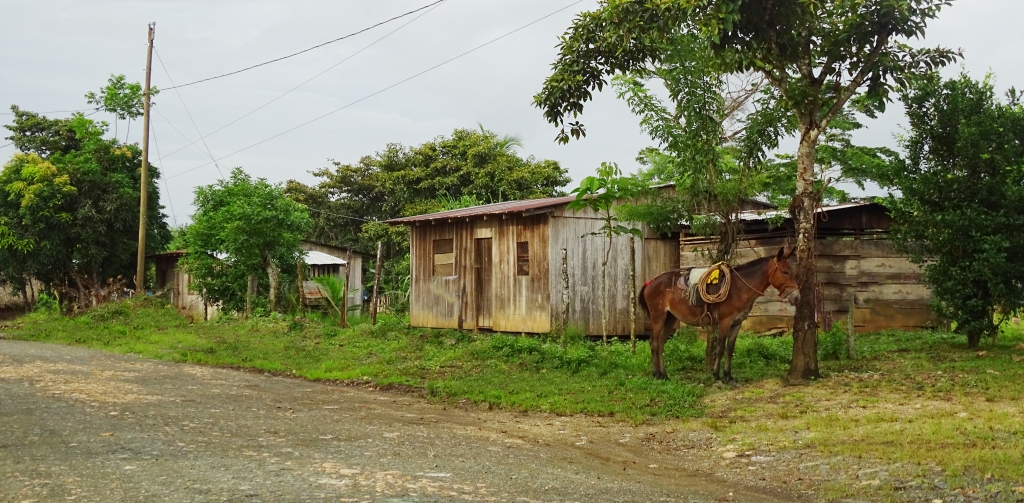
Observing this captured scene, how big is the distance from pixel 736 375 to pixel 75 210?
22969 mm

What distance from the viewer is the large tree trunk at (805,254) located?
10695mm

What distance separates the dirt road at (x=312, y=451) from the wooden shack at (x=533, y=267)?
6.42m

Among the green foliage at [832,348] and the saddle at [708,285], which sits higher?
the saddle at [708,285]

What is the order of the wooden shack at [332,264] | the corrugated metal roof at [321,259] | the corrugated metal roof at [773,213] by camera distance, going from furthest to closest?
the corrugated metal roof at [321,259] < the wooden shack at [332,264] < the corrugated metal roof at [773,213]

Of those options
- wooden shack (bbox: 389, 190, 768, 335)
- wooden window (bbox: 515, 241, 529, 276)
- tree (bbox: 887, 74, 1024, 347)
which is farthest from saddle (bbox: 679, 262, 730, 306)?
wooden window (bbox: 515, 241, 529, 276)

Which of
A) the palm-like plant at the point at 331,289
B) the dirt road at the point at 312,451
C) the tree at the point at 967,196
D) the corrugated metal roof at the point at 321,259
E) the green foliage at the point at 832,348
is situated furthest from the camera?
the corrugated metal roof at the point at 321,259

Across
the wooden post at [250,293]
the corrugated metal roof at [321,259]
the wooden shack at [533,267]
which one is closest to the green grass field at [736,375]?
the wooden shack at [533,267]

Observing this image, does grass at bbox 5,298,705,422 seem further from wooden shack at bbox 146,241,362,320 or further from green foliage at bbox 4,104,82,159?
green foliage at bbox 4,104,82,159

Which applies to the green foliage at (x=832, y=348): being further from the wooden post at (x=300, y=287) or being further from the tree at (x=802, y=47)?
the wooden post at (x=300, y=287)

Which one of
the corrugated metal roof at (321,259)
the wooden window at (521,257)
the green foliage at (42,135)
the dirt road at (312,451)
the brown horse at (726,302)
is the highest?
the green foliage at (42,135)

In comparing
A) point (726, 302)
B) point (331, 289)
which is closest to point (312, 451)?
point (726, 302)

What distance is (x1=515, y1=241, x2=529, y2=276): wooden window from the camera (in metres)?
17.9

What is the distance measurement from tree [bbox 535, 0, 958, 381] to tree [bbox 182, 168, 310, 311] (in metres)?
12.6

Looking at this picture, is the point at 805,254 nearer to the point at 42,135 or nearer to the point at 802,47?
the point at 802,47
